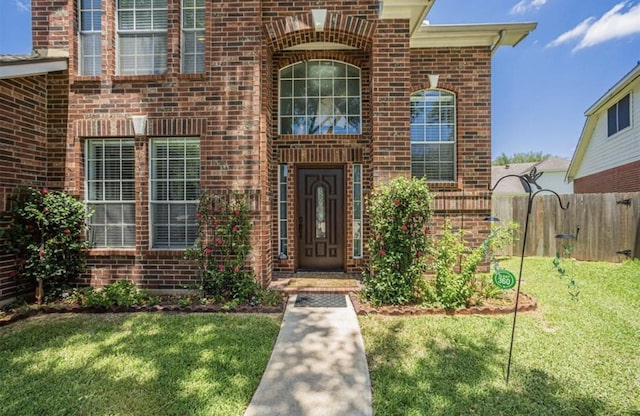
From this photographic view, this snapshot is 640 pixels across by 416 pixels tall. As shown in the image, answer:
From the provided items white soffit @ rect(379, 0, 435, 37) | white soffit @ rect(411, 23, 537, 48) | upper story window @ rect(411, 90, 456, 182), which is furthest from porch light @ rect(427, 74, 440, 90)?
white soffit @ rect(379, 0, 435, 37)

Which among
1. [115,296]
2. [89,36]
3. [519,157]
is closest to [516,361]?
[115,296]

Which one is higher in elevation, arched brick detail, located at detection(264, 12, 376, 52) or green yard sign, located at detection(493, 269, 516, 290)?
arched brick detail, located at detection(264, 12, 376, 52)

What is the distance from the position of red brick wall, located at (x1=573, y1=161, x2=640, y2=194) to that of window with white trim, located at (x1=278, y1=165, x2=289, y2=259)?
10852 mm

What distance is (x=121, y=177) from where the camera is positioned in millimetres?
5461

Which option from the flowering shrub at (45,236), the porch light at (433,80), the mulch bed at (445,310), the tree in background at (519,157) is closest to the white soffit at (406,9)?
the porch light at (433,80)

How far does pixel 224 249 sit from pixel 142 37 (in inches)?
153

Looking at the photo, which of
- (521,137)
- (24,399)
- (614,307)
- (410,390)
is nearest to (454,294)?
(410,390)

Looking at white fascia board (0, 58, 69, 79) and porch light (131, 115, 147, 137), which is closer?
white fascia board (0, 58, 69, 79)

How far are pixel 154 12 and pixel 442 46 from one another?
17.9ft

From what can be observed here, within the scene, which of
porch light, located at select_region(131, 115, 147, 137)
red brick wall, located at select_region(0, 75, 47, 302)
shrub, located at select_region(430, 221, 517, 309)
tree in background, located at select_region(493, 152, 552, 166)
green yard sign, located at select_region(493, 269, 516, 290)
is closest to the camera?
green yard sign, located at select_region(493, 269, 516, 290)

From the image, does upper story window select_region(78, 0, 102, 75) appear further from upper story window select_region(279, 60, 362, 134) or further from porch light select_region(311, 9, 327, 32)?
porch light select_region(311, 9, 327, 32)

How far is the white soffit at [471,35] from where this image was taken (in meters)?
6.01

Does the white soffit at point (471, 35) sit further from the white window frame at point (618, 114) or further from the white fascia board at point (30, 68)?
the white window frame at point (618, 114)

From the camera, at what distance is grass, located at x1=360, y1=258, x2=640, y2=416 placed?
2.65m
